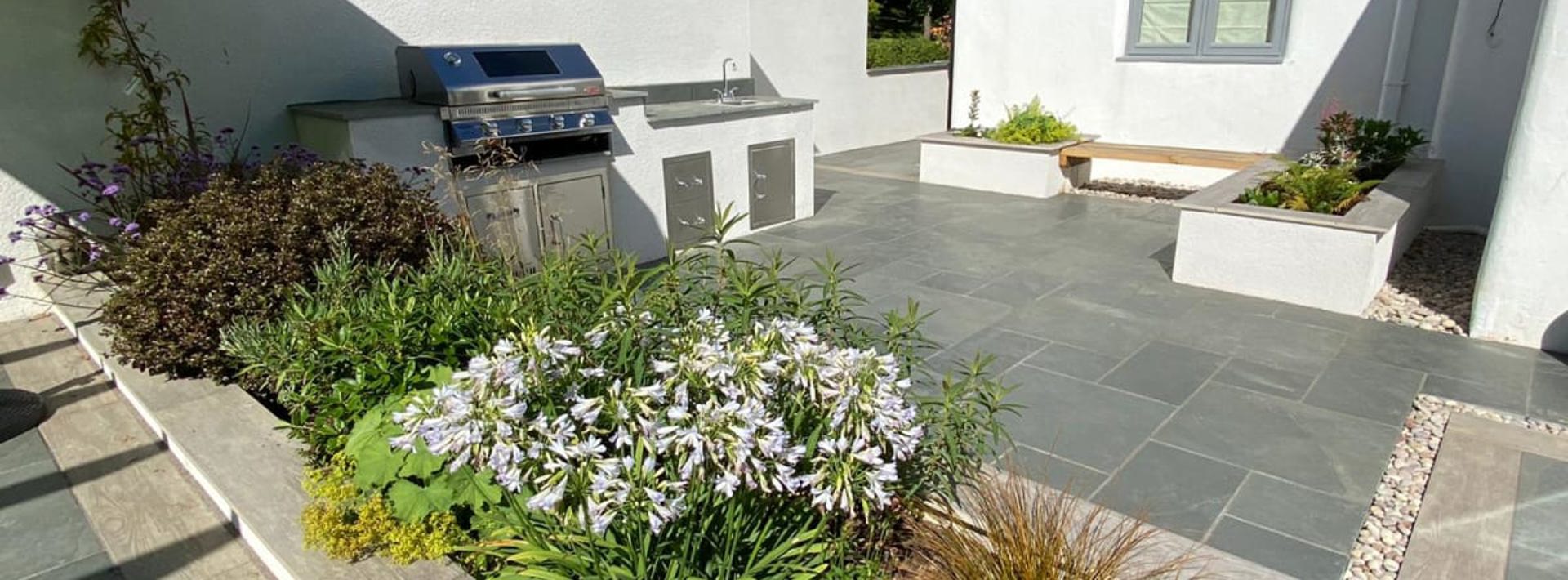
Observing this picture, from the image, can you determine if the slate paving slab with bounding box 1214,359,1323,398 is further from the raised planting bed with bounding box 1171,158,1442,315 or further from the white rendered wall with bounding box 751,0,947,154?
the white rendered wall with bounding box 751,0,947,154

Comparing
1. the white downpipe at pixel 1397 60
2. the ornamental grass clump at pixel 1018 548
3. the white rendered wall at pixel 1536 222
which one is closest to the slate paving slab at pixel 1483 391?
the white rendered wall at pixel 1536 222

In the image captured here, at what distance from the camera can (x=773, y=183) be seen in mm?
7344

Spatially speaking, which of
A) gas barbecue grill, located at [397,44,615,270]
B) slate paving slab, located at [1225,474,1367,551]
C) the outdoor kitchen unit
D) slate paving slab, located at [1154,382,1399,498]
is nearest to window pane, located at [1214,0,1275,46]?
the outdoor kitchen unit

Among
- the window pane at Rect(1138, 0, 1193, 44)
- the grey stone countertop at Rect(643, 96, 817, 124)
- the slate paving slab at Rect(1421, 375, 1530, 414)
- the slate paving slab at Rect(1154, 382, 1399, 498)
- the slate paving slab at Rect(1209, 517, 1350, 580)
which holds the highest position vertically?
the window pane at Rect(1138, 0, 1193, 44)

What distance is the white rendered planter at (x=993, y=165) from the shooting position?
8.45 meters

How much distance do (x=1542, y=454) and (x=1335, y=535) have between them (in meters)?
1.31

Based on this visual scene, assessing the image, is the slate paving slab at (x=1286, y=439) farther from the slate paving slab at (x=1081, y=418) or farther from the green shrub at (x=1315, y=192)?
the green shrub at (x=1315, y=192)

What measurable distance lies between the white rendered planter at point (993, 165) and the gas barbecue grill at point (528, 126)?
428 centimetres

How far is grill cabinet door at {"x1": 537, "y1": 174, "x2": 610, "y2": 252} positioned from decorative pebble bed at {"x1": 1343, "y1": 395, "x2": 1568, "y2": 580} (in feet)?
13.9

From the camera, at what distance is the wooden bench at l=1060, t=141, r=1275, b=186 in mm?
7867

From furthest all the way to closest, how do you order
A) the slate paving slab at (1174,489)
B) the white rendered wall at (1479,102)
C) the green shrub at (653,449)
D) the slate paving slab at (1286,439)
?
the white rendered wall at (1479,102) < the slate paving slab at (1286,439) < the slate paving slab at (1174,489) < the green shrub at (653,449)

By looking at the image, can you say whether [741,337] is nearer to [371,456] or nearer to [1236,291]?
[371,456]

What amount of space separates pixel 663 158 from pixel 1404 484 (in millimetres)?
4845

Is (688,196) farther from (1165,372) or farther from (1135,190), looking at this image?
(1135,190)
